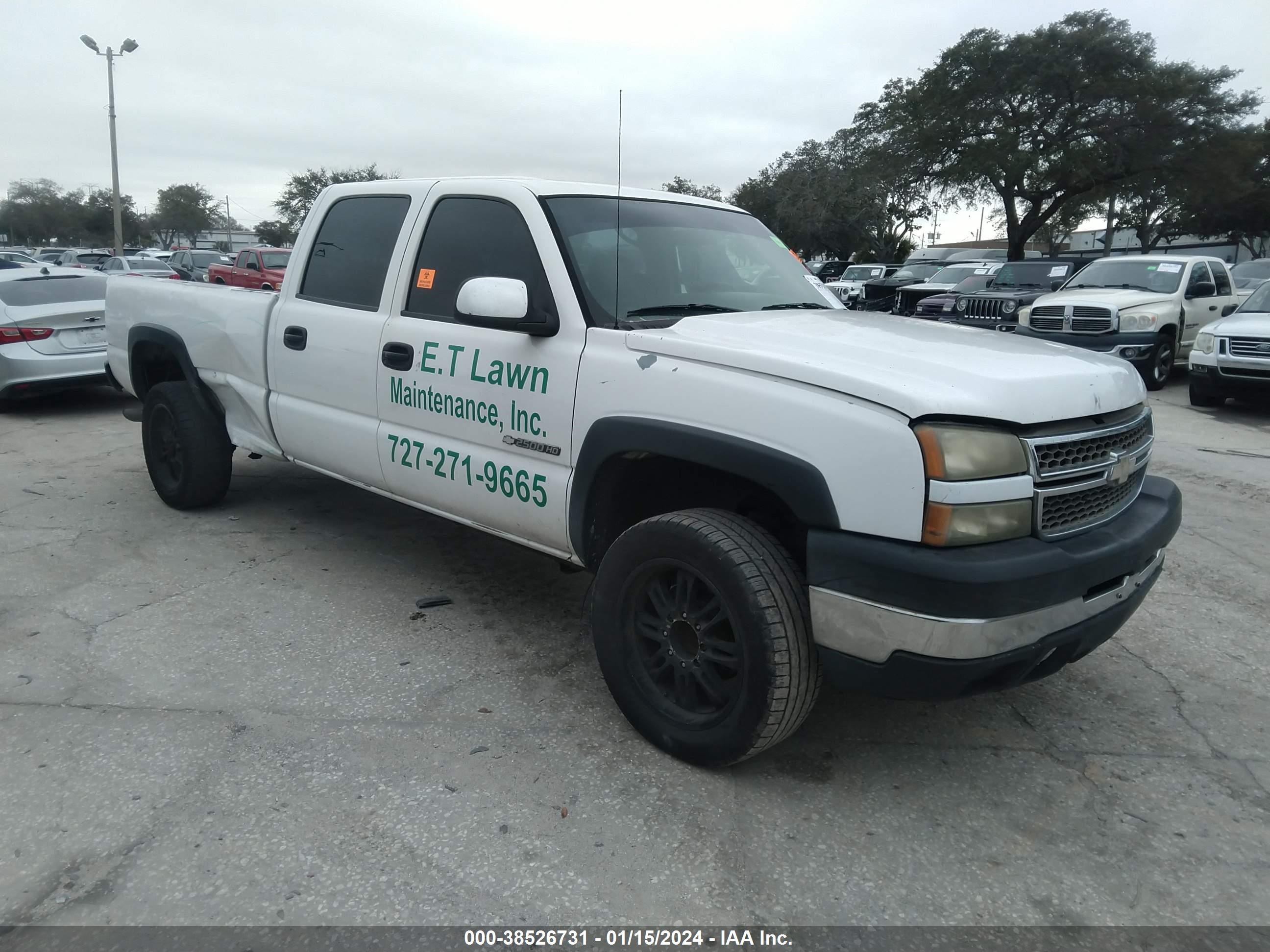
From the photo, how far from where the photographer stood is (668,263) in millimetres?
3582

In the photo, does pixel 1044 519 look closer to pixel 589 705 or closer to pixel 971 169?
pixel 589 705

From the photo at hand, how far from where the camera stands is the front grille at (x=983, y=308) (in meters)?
12.7

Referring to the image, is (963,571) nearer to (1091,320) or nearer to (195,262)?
(1091,320)

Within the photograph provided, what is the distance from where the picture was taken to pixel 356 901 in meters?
2.31

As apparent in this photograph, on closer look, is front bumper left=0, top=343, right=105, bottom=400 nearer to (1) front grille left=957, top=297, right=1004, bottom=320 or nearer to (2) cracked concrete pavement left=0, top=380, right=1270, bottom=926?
(2) cracked concrete pavement left=0, top=380, right=1270, bottom=926

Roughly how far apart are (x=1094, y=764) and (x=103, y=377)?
30.6 feet

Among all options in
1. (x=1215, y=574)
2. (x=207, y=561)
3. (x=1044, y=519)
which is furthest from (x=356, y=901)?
(x=1215, y=574)

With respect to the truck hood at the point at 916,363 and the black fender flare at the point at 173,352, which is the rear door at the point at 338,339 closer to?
the black fender flare at the point at 173,352

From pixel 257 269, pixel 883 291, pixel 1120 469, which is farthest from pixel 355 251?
pixel 257 269

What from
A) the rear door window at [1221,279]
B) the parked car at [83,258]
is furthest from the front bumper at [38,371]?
the parked car at [83,258]

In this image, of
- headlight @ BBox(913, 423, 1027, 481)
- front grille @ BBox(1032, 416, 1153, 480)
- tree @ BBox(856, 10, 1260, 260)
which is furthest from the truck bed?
tree @ BBox(856, 10, 1260, 260)

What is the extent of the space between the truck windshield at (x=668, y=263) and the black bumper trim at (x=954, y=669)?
142 centimetres

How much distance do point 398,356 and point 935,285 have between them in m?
15.4

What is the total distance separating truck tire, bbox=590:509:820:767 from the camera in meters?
A: 2.57
